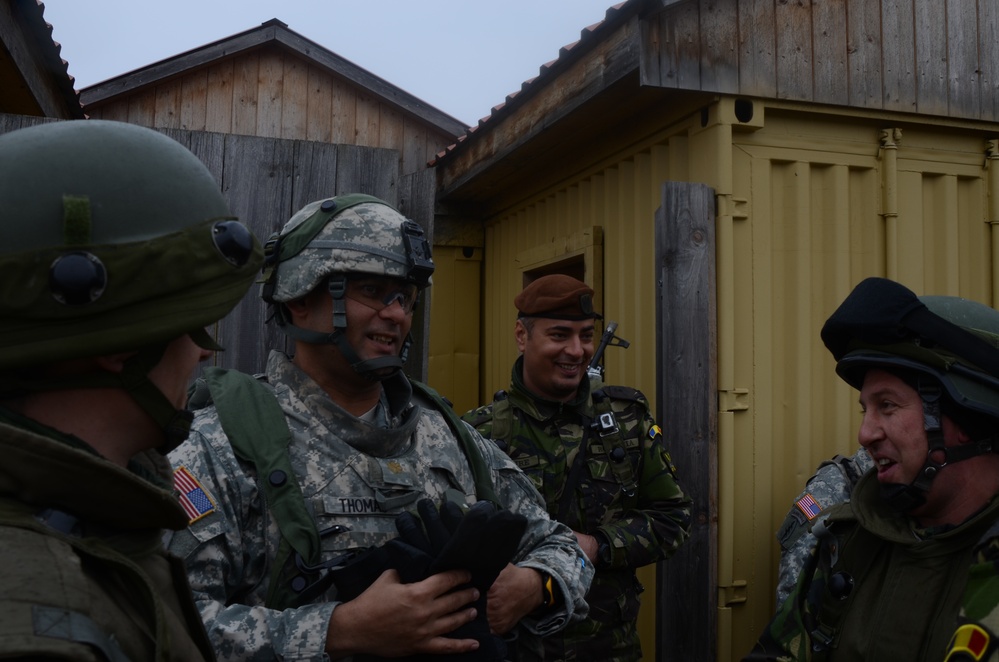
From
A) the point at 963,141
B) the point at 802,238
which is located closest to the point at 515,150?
the point at 802,238

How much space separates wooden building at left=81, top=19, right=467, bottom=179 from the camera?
888 centimetres

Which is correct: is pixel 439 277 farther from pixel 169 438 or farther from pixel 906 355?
pixel 169 438

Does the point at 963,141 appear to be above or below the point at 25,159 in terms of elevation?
above

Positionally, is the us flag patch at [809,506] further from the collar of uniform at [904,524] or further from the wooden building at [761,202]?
the collar of uniform at [904,524]

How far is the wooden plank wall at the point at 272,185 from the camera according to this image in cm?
359

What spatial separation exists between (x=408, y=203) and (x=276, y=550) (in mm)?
2035

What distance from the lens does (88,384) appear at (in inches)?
51.7

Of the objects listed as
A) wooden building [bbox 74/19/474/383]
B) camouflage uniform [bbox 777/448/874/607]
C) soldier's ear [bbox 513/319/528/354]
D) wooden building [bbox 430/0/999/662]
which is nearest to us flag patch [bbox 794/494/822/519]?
camouflage uniform [bbox 777/448/874/607]

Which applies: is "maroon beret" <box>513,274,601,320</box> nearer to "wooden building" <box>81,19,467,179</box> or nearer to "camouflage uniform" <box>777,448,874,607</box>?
"camouflage uniform" <box>777,448,874,607</box>

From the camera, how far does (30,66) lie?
5035 mm

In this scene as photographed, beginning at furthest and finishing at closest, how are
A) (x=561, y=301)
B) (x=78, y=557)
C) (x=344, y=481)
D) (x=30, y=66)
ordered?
(x=30, y=66), (x=561, y=301), (x=344, y=481), (x=78, y=557)

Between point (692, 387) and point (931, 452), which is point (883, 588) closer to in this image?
point (931, 452)

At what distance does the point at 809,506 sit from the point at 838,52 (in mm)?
2628

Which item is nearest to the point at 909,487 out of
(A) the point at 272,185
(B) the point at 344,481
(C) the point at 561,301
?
(B) the point at 344,481
